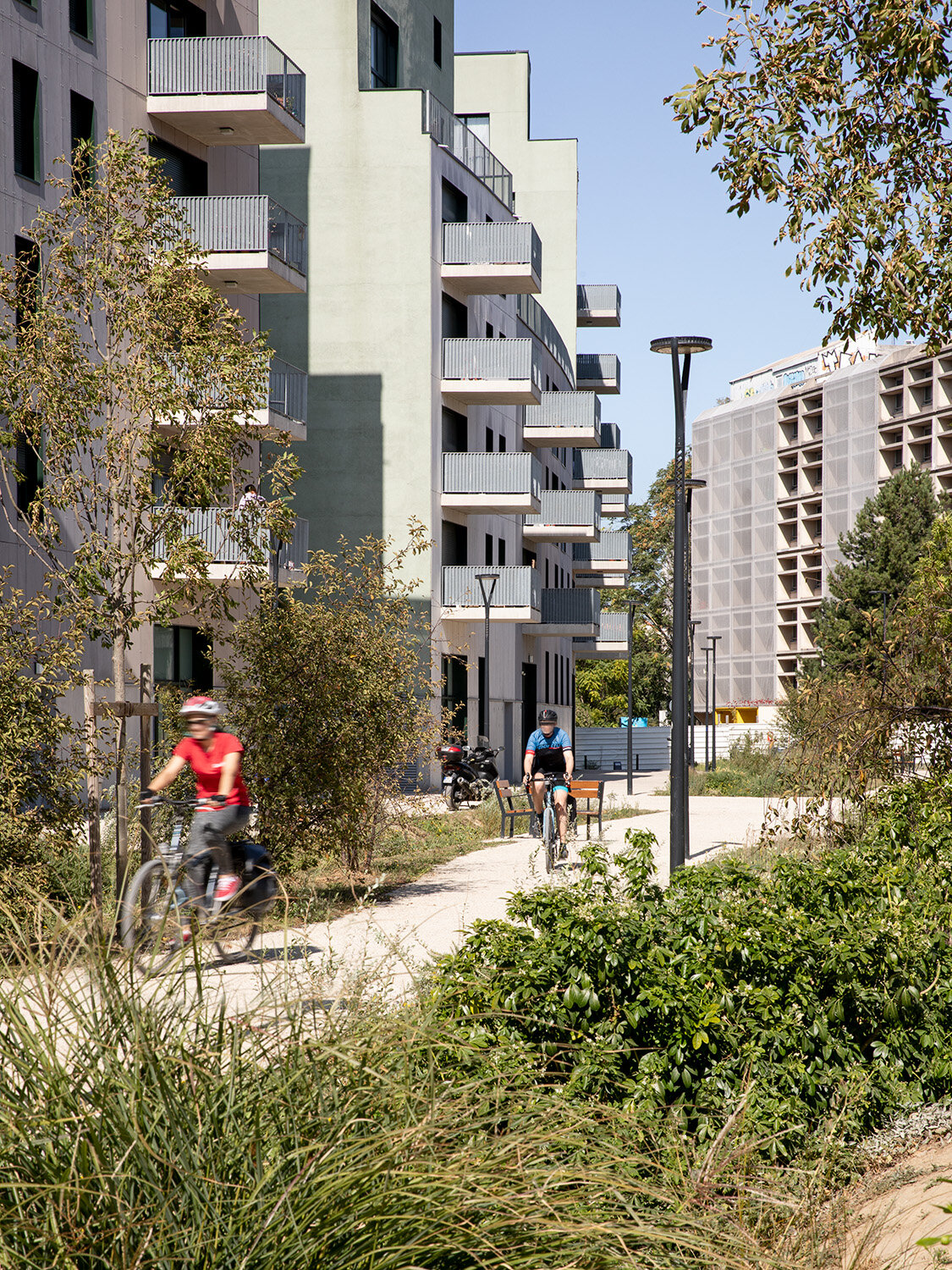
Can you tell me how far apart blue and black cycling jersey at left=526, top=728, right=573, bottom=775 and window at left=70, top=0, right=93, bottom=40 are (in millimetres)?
14414

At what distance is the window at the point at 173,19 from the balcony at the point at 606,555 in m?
29.9

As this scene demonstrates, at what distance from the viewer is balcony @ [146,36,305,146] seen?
80.8 feet

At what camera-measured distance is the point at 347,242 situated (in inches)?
1308

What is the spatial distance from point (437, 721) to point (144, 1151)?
1193cm

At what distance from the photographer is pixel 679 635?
53.5ft

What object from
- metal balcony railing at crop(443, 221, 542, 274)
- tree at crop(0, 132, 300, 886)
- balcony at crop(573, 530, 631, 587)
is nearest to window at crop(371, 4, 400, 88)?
metal balcony railing at crop(443, 221, 542, 274)

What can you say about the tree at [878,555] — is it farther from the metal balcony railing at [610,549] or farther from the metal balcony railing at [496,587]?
the metal balcony railing at [496,587]

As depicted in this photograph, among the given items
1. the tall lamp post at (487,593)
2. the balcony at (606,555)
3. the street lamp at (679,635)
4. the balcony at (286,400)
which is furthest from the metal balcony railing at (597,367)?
the street lamp at (679,635)

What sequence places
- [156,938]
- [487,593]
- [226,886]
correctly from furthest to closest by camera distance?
[487,593], [226,886], [156,938]

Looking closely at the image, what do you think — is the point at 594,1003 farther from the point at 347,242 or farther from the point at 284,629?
the point at 347,242

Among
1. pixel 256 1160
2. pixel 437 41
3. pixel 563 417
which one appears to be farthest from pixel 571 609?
pixel 256 1160

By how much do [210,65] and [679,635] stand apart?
15.1 metres

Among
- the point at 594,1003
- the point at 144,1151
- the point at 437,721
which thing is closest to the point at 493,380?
the point at 437,721

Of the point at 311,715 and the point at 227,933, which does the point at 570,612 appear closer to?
the point at 311,715
